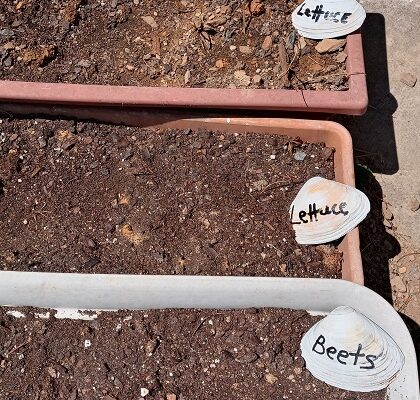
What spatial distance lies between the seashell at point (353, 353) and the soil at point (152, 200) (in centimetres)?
25

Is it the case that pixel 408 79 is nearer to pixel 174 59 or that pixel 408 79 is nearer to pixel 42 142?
pixel 174 59

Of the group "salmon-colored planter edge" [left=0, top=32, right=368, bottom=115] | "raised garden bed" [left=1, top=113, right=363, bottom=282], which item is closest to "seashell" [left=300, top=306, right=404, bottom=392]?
"raised garden bed" [left=1, top=113, right=363, bottom=282]

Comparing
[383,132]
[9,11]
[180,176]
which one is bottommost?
[383,132]

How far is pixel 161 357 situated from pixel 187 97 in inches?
27.8

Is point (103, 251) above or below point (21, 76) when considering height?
below

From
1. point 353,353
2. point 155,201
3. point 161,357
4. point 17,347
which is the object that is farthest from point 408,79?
point 17,347

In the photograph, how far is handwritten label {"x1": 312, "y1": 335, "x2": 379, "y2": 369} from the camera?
1.42 metres

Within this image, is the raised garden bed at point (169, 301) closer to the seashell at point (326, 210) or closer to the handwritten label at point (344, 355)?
the handwritten label at point (344, 355)

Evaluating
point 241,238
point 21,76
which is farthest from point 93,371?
point 21,76

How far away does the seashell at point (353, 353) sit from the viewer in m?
1.41

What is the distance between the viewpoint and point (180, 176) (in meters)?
1.81

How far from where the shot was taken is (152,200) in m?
1.78

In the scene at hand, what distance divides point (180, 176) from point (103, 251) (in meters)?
0.30

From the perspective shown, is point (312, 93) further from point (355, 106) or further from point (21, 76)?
point (21, 76)
